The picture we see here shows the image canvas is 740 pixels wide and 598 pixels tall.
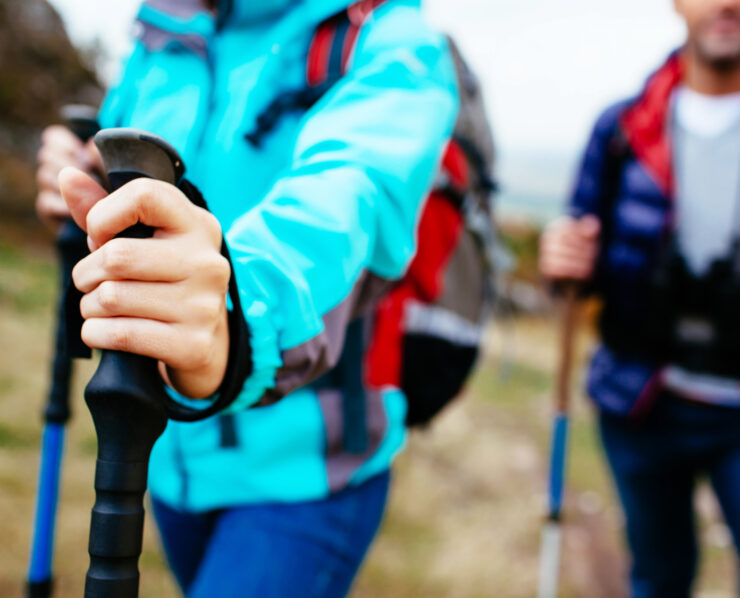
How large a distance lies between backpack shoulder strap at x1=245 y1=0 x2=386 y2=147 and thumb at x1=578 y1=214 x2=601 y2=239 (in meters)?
1.49

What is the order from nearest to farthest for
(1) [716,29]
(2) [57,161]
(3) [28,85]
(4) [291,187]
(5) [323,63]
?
(4) [291,187], (5) [323,63], (2) [57,161], (1) [716,29], (3) [28,85]

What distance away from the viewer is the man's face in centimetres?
214

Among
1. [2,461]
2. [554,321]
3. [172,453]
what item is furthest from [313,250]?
[554,321]

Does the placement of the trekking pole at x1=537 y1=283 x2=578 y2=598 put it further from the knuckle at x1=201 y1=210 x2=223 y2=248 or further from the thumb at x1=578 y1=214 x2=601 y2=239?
the knuckle at x1=201 y1=210 x2=223 y2=248

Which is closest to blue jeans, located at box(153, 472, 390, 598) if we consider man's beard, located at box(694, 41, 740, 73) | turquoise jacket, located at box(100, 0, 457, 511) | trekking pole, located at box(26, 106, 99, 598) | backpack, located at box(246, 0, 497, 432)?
turquoise jacket, located at box(100, 0, 457, 511)

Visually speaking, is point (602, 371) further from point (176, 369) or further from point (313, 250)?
point (176, 369)

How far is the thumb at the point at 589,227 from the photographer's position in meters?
2.42

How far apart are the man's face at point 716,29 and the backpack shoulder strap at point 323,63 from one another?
1.52 metres

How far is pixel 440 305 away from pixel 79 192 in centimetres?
100

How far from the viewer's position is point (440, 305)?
61.2 inches

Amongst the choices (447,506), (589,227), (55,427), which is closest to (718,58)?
(589,227)

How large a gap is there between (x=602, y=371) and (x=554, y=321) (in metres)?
11.9

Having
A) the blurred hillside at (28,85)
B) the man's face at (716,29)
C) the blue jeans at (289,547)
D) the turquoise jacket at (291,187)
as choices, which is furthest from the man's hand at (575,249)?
the blurred hillside at (28,85)

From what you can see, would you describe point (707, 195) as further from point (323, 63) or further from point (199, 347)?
point (199, 347)
